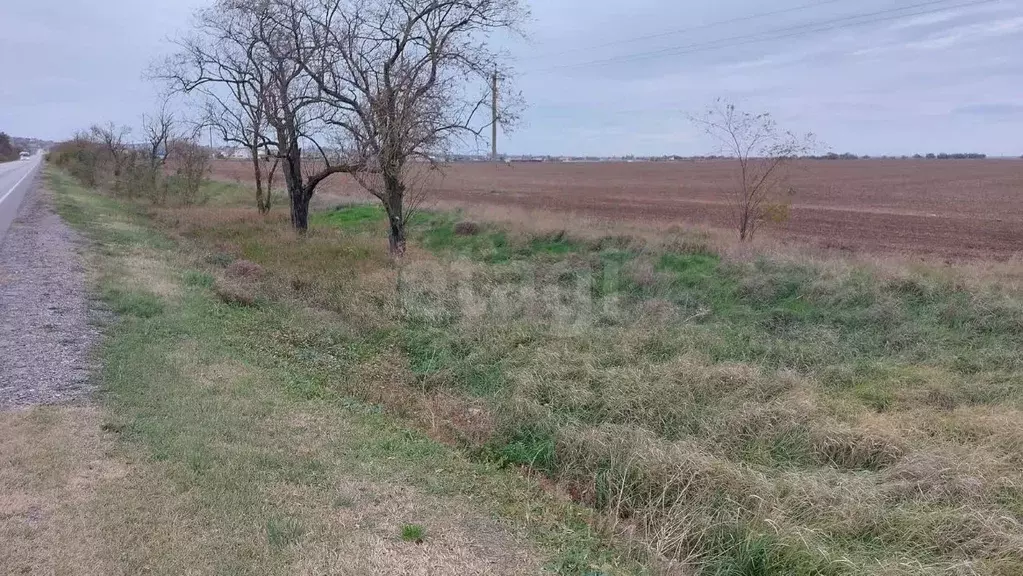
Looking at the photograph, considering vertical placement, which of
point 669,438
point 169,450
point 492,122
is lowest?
point 669,438

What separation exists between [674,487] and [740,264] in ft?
30.0

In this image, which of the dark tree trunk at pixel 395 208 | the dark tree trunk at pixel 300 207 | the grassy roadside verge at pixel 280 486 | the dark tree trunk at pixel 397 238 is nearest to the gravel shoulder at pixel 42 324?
the grassy roadside verge at pixel 280 486

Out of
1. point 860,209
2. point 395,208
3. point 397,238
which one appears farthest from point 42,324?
point 860,209

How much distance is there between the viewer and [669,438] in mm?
6469

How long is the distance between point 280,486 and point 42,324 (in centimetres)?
577

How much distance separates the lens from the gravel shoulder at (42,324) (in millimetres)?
6277

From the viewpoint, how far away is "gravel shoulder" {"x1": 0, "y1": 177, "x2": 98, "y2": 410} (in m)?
6.28

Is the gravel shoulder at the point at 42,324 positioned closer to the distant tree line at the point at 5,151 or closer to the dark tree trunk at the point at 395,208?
the dark tree trunk at the point at 395,208

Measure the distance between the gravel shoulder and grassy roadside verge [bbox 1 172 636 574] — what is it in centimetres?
37

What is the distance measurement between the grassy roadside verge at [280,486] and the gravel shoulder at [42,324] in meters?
0.37

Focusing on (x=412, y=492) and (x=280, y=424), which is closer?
(x=412, y=492)

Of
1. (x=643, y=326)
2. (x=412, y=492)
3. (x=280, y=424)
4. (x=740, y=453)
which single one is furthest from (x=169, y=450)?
(x=643, y=326)

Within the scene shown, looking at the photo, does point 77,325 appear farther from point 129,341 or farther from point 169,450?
point 169,450

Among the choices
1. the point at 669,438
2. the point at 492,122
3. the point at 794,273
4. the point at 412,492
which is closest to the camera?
the point at 412,492
